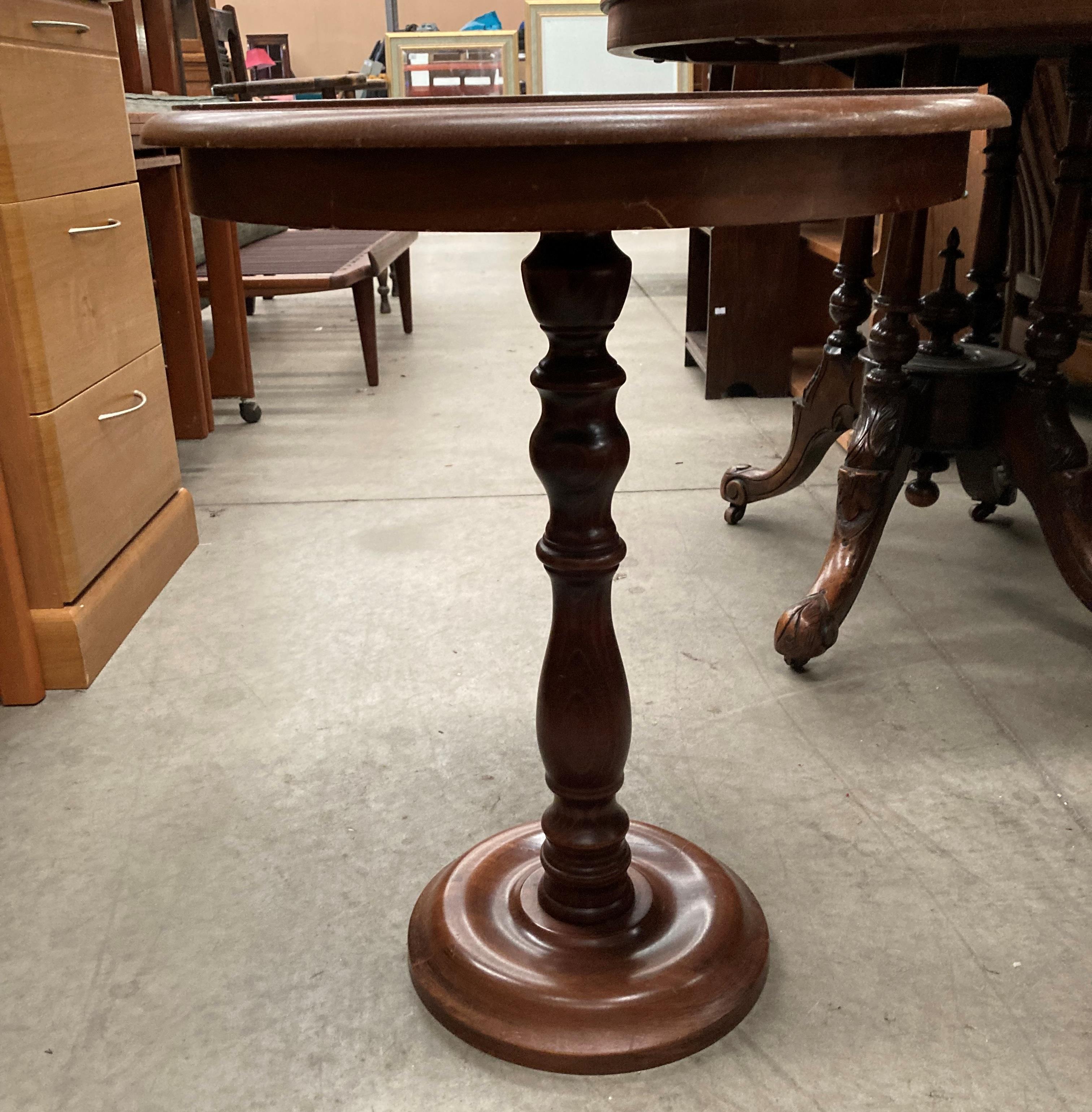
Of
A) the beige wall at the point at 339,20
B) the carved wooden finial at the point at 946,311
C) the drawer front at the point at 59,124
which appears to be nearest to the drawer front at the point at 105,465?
the drawer front at the point at 59,124

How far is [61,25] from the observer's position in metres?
1.43

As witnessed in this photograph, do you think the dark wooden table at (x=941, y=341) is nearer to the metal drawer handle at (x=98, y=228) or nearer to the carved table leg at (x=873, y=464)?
the carved table leg at (x=873, y=464)

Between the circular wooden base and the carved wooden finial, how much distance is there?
0.96 meters

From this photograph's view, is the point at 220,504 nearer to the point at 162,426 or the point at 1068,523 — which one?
the point at 162,426

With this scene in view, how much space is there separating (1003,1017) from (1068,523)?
0.78m

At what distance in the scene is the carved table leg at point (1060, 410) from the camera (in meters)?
1.46

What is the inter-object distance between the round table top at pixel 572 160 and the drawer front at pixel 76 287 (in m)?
0.80

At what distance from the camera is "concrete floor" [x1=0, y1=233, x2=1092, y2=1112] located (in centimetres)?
87

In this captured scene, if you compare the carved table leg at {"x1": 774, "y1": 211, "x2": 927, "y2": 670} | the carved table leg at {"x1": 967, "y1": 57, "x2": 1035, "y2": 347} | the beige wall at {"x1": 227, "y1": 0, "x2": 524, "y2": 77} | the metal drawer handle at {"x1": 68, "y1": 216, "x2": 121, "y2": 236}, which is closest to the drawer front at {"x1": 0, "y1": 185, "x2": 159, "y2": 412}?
the metal drawer handle at {"x1": 68, "y1": 216, "x2": 121, "y2": 236}

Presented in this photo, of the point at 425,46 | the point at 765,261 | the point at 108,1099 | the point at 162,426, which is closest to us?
the point at 108,1099

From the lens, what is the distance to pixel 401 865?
111cm

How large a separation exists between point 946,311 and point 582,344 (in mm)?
1073

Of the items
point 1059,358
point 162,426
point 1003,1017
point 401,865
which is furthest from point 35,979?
point 1059,358

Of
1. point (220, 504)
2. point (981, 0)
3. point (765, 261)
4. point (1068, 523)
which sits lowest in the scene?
point (220, 504)
